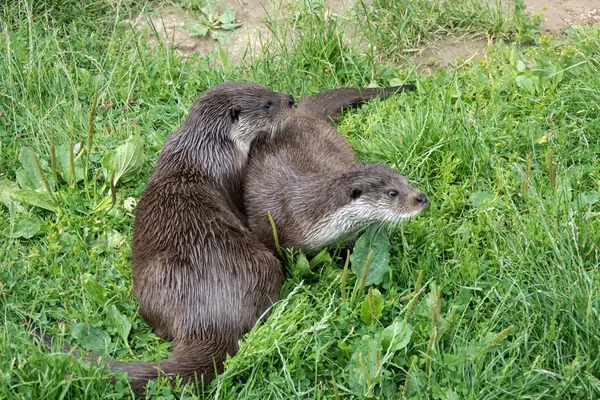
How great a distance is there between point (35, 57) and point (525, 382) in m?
2.79

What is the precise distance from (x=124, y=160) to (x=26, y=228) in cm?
50

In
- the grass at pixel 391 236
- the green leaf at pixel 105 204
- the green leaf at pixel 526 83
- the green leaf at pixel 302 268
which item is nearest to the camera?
the grass at pixel 391 236

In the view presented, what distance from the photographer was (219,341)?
2549mm

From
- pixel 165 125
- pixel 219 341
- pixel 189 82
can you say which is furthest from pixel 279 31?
pixel 219 341

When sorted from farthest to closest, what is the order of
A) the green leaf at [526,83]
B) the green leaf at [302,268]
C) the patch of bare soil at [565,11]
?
the patch of bare soil at [565,11] → the green leaf at [526,83] → the green leaf at [302,268]

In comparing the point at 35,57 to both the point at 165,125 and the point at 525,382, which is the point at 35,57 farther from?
the point at 525,382

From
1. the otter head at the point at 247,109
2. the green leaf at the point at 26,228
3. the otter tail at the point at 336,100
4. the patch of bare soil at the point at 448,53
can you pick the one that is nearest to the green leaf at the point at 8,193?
the green leaf at the point at 26,228

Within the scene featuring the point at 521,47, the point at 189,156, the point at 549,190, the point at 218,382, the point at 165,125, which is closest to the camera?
the point at 218,382

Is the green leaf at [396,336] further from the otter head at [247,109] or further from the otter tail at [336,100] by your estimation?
the otter tail at [336,100]

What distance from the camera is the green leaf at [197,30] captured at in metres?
4.24

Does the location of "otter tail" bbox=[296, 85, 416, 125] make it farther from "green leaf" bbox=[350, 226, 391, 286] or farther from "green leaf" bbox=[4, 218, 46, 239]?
"green leaf" bbox=[4, 218, 46, 239]

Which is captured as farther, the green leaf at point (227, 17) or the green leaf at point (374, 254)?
the green leaf at point (227, 17)

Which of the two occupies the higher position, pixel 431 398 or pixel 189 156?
pixel 189 156

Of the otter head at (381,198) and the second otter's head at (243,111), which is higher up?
the second otter's head at (243,111)
